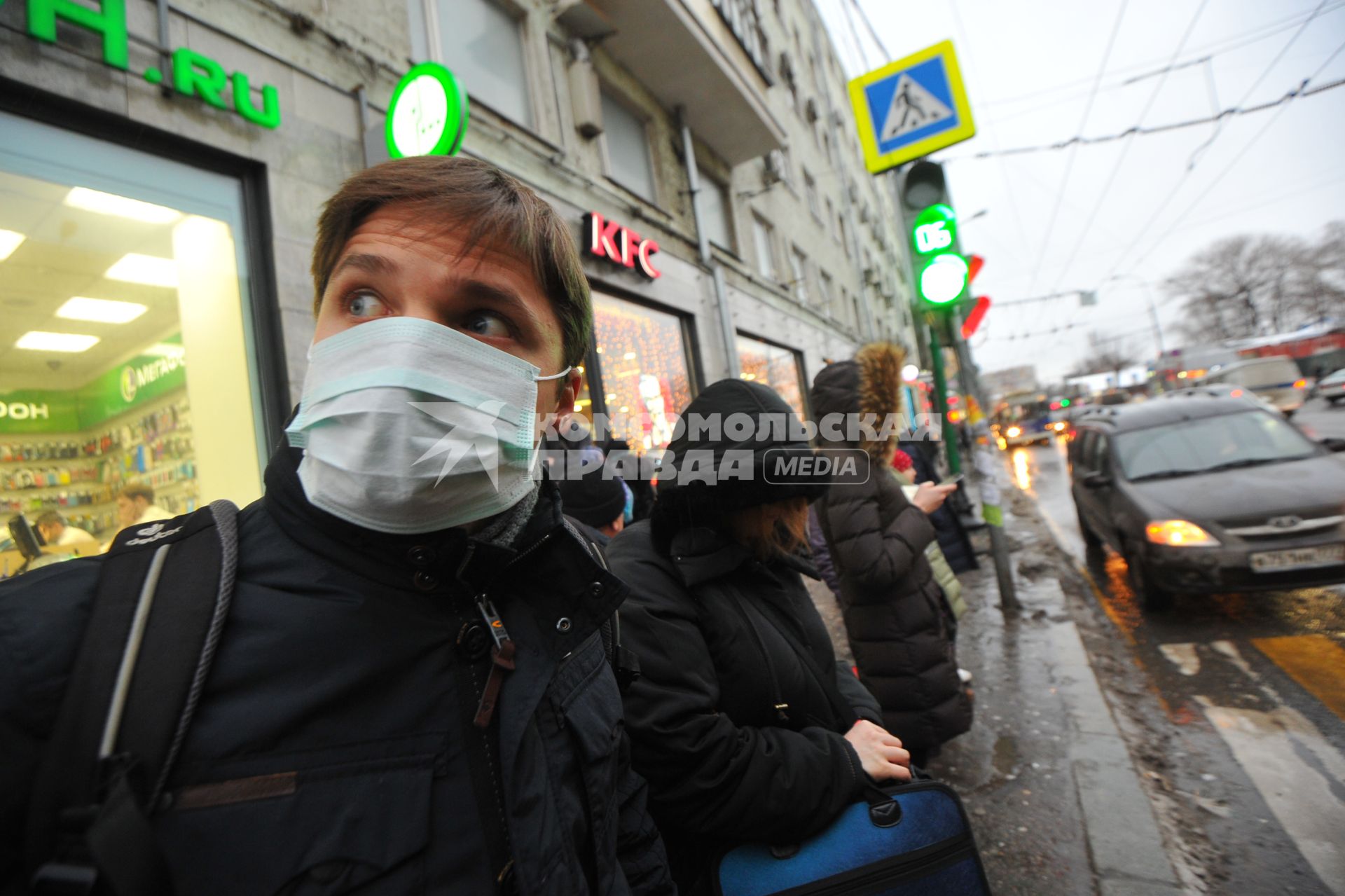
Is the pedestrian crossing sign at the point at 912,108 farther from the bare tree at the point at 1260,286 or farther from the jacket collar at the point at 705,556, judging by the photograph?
the bare tree at the point at 1260,286

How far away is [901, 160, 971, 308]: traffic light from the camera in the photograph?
17.3ft

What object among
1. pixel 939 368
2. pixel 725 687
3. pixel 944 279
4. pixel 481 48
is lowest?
pixel 725 687

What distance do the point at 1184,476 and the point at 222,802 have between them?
6914 mm

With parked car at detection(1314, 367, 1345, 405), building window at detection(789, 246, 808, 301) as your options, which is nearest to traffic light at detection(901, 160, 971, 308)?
building window at detection(789, 246, 808, 301)

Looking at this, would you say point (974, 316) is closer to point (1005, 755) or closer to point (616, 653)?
point (1005, 755)

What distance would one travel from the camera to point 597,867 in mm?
1026

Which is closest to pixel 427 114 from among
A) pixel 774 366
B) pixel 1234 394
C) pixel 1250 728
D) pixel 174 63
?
pixel 174 63

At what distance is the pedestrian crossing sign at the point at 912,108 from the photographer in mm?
5465

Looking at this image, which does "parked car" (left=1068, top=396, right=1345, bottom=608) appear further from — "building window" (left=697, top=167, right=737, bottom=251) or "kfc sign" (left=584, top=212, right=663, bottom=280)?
"building window" (left=697, top=167, right=737, bottom=251)

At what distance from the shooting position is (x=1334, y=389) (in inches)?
894

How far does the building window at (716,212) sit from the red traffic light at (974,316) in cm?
445

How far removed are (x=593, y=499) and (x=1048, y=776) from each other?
9.28 feet

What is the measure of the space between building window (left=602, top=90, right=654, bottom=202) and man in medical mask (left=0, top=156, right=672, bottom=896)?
7666 mm

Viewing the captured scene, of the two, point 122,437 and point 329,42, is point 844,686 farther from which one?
point 329,42
